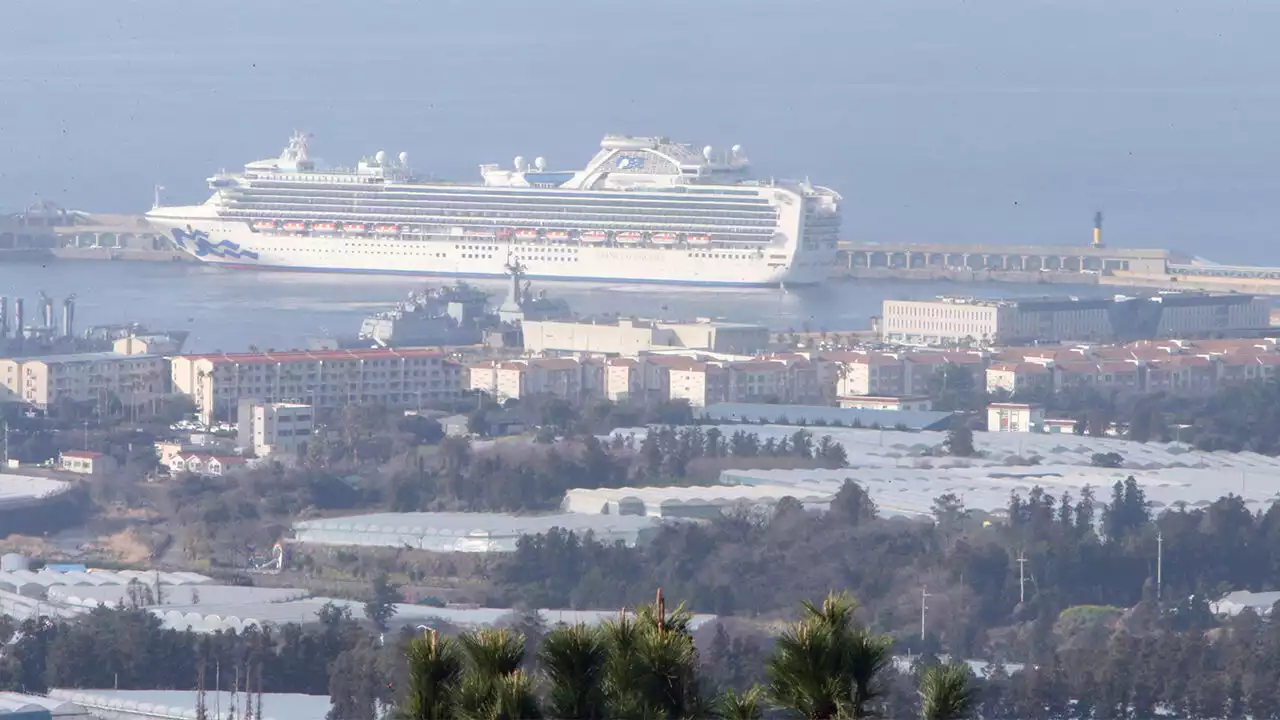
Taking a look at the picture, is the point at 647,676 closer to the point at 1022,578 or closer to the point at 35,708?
the point at 35,708

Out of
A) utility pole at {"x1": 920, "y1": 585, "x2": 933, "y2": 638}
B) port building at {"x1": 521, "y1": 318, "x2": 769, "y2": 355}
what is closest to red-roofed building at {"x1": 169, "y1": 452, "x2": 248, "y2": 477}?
utility pole at {"x1": 920, "y1": 585, "x2": 933, "y2": 638}

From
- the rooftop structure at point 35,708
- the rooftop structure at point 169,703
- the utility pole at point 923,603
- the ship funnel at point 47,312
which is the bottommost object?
the rooftop structure at point 169,703

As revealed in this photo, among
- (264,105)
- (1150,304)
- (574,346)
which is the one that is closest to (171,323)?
(574,346)

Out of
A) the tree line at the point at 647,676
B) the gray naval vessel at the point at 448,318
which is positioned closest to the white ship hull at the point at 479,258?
the gray naval vessel at the point at 448,318

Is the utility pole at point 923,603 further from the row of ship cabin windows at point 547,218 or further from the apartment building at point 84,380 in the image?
the row of ship cabin windows at point 547,218

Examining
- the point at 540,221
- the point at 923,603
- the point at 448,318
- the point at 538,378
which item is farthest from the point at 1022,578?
the point at 540,221
